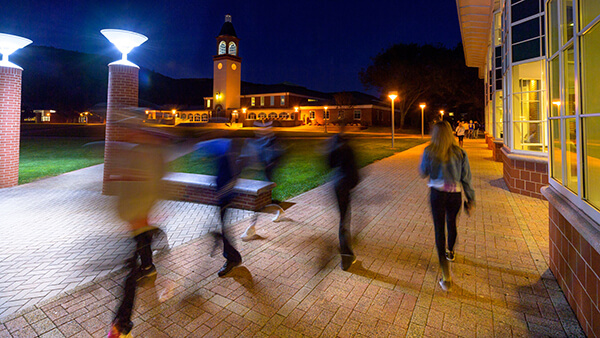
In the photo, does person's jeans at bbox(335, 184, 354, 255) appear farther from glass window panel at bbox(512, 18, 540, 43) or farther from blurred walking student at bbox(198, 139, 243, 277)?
glass window panel at bbox(512, 18, 540, 43)

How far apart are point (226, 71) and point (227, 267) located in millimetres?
59115

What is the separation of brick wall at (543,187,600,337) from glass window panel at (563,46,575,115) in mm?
911

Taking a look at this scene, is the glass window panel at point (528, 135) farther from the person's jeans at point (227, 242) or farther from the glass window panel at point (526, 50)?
the person's jeans at point (227, 242)

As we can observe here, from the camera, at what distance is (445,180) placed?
11.5 ft

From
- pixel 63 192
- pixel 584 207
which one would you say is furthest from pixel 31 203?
pixel 584 207

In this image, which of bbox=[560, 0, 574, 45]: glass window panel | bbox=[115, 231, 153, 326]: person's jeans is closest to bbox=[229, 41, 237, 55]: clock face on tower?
bbox=[115, 231, 153, 326]: person's jeans

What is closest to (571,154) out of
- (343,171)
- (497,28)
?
(343,171)

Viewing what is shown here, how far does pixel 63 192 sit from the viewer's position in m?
8.60

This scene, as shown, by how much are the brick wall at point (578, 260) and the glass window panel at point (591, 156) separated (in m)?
0.18

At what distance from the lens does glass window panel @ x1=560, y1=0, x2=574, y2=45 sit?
306 centimetres

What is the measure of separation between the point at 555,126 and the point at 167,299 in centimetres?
461

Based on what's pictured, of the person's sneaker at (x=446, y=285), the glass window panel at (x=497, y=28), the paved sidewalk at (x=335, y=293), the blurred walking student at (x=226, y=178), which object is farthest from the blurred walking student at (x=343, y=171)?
the glass window panel at (x=497, y=28)

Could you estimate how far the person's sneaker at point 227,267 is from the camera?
376cm

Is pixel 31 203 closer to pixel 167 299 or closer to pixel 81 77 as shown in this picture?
pixel 167 299
